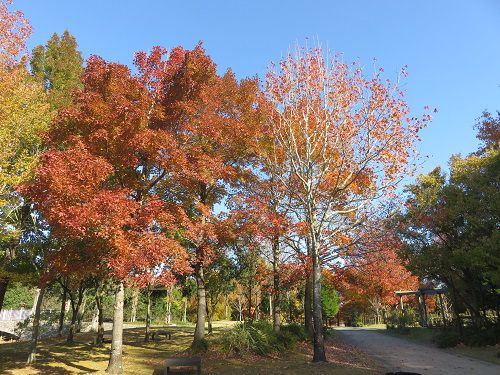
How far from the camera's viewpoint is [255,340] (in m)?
14.2

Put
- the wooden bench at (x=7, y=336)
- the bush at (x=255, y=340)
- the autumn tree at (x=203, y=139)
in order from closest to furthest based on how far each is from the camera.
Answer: the autumn tree at (x=203, y=139), the bush at (x=255, y=340), the wooden bench at (x=7, y=336)

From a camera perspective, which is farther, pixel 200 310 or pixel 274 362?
pixel 200 310

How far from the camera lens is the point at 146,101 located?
38.9ft

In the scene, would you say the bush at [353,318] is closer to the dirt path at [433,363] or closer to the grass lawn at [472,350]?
the grass lawn at [472,350]

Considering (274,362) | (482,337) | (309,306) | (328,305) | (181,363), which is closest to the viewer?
(181,363)

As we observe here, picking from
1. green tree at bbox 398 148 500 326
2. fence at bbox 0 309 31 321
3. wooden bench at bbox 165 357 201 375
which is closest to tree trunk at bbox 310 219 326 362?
wooden bench at bbox 165 357 201 375

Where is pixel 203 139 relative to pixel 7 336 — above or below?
above

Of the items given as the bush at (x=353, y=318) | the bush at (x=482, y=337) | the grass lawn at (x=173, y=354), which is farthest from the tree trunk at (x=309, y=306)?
the bush at (x=353, y=318)

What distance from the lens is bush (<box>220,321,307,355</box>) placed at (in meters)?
13.7

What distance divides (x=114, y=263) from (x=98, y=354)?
8.20 m

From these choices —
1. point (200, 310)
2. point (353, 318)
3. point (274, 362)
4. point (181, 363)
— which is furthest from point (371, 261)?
point (353, 318)

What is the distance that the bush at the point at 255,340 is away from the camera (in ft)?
45.1

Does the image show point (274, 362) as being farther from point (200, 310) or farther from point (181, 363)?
point (200, 310)

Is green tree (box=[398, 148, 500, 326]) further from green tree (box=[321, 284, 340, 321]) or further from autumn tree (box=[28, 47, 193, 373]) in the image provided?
green tree (box=[321, 284, 340, 321])
